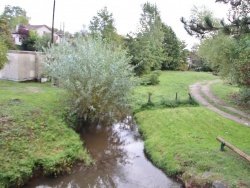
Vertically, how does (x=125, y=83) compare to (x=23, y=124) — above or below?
above

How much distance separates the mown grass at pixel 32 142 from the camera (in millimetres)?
6344

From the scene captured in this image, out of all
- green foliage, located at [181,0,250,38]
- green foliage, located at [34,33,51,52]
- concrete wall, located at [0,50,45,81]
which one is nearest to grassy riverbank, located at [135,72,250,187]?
green foliage, located at [181,0,250,38]

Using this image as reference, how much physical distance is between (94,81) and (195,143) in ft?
15.3

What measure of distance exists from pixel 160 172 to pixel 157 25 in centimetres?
3091

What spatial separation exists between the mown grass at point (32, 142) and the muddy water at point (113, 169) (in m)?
0.39

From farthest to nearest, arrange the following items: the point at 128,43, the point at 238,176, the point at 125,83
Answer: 1. the point at 128,43
2. the point at 125,83
3. the point at 238,176

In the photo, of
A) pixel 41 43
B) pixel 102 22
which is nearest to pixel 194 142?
A: pixel 102 22

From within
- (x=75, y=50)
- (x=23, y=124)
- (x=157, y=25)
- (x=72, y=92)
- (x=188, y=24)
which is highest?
(x=157, y=25)

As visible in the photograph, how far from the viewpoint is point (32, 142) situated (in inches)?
296

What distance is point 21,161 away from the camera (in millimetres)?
6535

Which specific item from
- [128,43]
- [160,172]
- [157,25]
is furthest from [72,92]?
[157,25]

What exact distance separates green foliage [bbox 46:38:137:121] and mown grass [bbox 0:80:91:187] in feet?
4.07

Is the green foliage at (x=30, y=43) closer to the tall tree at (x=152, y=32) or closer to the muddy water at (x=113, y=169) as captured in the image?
the tall tree at (x=152, y=32)

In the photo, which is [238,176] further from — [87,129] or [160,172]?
[87,129]
